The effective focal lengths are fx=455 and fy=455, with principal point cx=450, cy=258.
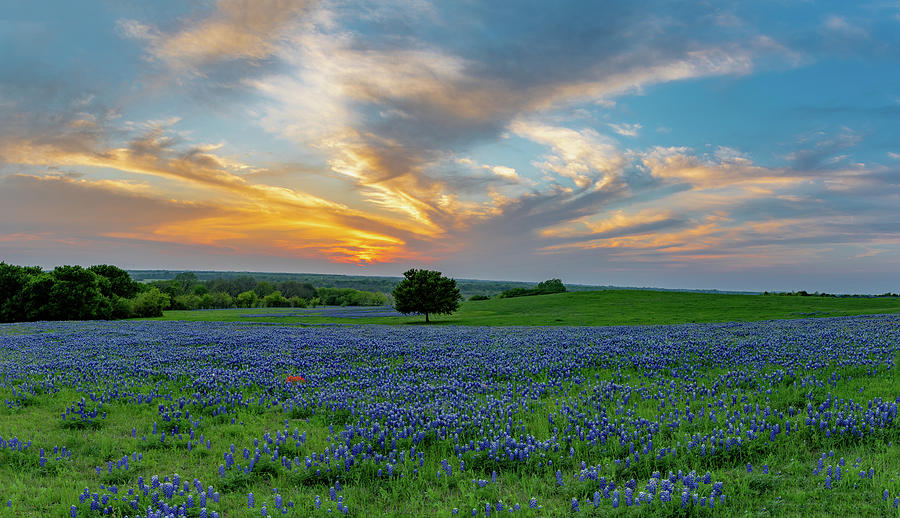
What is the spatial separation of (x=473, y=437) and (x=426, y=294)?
48.9m

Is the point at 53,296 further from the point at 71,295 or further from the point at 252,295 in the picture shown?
the point at 252,295

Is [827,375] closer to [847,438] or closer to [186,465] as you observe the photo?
[847,438]

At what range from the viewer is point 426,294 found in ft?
185

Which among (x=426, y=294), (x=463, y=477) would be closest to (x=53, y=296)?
(x=426, y=294)

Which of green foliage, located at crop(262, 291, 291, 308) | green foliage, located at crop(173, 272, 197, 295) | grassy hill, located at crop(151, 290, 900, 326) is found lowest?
green foliage, located at crop(262, 291, 291, 308)

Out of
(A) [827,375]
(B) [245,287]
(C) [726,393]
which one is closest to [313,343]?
(C) [726,393]

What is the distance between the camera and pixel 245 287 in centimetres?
15475

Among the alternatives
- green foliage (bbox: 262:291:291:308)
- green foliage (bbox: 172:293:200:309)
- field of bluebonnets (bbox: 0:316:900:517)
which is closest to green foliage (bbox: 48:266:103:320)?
green foliage (bbox: 172:293:200:309)

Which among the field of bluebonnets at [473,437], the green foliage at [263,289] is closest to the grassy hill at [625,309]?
the field of bluebonnets at [473,437]

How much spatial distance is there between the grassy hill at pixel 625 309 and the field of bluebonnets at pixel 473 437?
3589 cm

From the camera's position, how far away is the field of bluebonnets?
5551 mm

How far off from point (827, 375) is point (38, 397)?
1884 cm

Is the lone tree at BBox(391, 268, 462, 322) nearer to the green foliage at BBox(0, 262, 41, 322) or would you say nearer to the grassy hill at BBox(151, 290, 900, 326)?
the grassy hill at BBox(151, 290, 900, 326)

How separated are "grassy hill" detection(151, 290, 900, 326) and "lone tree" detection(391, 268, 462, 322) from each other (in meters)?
1.95
